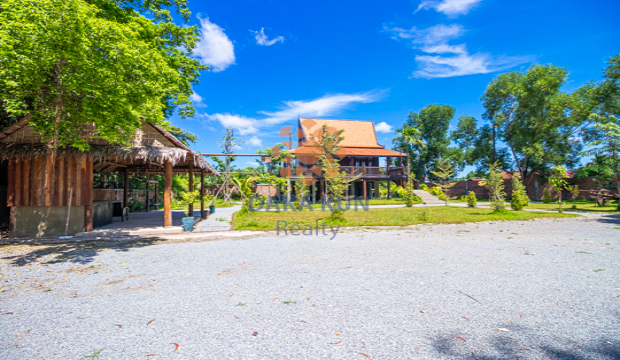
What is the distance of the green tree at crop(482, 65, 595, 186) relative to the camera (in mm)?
26578

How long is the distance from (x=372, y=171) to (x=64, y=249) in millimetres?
23191

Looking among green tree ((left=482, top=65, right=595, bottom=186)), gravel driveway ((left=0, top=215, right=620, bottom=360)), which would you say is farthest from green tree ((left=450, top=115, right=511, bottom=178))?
A: gravel driveway ((left=0, top=215, right=620, bottom=360))

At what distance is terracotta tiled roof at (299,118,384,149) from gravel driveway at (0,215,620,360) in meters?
23.3

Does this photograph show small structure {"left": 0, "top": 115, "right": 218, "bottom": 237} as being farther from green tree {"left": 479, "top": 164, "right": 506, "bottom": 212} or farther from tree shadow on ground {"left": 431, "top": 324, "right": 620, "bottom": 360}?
green tree {"left": 479, "top": 164, "right": 506, "bottom": 212}

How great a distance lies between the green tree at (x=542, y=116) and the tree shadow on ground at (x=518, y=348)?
1214 inches

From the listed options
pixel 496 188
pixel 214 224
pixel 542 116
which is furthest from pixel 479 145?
pixel 214 224

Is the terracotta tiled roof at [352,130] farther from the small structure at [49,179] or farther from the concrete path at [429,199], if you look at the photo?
the small structure at [49,179]

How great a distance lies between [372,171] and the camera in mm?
26547

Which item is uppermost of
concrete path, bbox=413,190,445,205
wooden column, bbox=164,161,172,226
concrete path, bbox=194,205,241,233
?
wooden column, bbox=164,161,172,226

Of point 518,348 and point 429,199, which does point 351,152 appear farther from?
point 518,348

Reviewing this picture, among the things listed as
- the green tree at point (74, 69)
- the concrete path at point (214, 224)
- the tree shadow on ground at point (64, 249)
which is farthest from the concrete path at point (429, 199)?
the green tree at point (74, 69)

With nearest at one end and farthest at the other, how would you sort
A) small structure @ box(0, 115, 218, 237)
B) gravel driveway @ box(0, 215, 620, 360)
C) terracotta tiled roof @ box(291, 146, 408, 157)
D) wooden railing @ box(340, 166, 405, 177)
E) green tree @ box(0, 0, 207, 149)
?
1. gravel driveway @ box(0, 215, 620, 360)
2. green tree @ box(0, 0, 207, 149)
3. small structure @ box(0, 115, 218, 237)
4. wooden railing @ box(340, 166, 405, 177)
5. terracotta tiled roof @ box(291, 146, 408, 157)

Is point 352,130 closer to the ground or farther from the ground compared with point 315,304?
farther from the ground

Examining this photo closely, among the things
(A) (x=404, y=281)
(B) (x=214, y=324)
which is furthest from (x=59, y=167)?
(A) (x=404, y=281)
